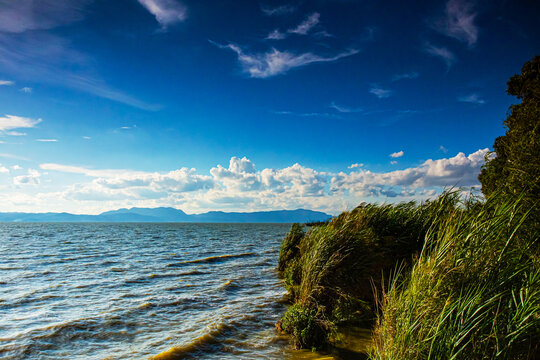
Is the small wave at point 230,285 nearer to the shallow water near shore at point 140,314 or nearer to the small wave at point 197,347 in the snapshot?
the shallow water near shore at point 140,314

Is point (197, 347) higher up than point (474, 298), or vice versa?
point (474, 298)

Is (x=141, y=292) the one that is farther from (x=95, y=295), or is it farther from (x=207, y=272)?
(x=207, y=272)

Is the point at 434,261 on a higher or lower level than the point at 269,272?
higher

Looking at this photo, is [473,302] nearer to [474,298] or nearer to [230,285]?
[474,298]

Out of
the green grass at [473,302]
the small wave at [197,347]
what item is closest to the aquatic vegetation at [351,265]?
the small wave at [197,347]

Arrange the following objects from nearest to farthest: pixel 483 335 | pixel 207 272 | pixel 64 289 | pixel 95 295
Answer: pixel 483 335
pixel 95 295
pixel 64 289
pixel 207 272

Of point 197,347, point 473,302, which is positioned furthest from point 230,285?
point 473,302

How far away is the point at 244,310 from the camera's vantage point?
13.5 meters

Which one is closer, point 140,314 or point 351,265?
point 351,265

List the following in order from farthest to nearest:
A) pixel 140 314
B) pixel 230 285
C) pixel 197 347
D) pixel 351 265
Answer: pixel 230 285 → pixel 140 314 → pixel 351 265 → pixel 197 347

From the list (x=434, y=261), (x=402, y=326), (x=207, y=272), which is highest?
(x=434, y=261)

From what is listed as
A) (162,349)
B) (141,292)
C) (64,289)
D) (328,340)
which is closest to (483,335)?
(328,340)

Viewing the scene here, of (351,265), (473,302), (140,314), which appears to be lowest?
(140,314)

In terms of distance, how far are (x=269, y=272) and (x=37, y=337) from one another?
15630mm
